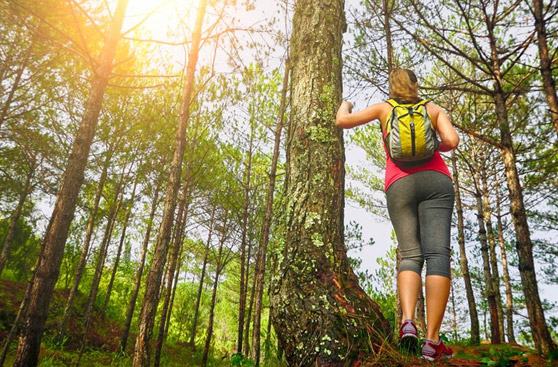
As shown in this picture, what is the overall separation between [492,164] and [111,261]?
66.1ft

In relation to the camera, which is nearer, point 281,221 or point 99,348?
point 281,221

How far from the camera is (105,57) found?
450cm

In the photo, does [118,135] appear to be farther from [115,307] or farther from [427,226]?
[115,307]

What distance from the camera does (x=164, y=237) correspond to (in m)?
4.71

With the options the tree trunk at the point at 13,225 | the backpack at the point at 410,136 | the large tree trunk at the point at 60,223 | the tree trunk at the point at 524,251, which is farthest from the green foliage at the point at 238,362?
the tree trunk at the point at 13,225

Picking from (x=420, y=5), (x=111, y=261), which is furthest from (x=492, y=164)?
(x=111, y=261)

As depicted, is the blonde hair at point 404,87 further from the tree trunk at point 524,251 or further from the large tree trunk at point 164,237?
the large tree trunk at point 164,237

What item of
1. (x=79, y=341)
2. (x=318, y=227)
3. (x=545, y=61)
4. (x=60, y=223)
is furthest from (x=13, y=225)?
(x=545, y=61)

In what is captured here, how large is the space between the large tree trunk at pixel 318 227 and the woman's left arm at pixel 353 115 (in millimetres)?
74

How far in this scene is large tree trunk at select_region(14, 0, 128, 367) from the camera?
12.1 feet

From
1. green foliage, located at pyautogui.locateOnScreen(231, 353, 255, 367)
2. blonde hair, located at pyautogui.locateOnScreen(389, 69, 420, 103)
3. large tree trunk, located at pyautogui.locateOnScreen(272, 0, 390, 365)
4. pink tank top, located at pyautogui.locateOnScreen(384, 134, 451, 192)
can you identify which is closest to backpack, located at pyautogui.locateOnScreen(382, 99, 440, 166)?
pink tank top, located at pyautogui.locateOnScreen(384, 134, 451, 192)

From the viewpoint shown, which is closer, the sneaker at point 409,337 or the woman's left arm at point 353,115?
the sneaker at point 409,337

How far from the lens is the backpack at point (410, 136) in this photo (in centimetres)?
184

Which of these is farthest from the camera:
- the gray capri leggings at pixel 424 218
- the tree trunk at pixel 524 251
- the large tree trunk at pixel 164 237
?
the large tree trunk at pixel 164 237
